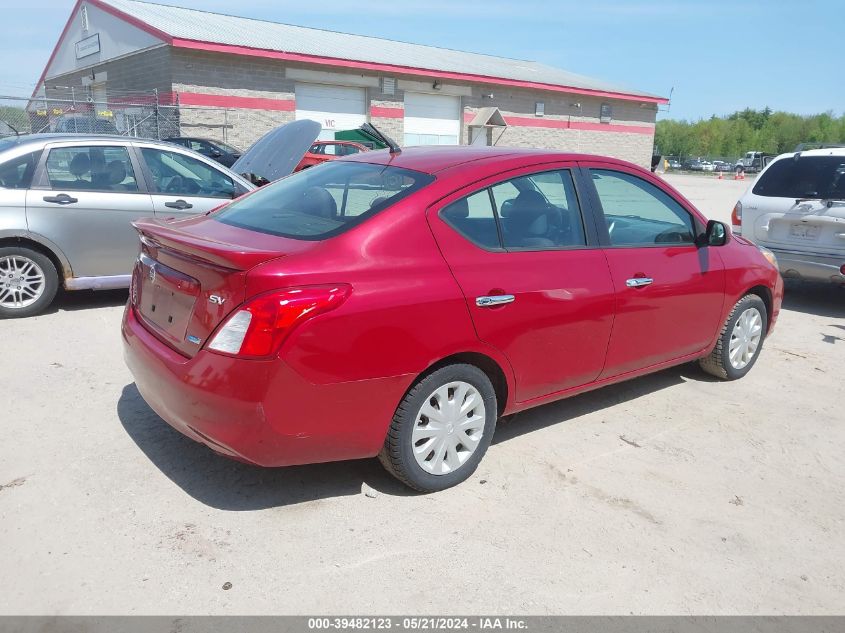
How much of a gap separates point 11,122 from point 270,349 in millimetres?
17861

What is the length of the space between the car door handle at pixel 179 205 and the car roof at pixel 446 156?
3.18 m

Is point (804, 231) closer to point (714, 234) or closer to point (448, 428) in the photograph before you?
point (714, 234)

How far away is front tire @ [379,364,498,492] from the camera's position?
10.7ft

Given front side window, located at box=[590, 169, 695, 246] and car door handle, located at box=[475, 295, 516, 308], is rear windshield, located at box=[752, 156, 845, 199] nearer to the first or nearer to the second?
front side window, located at box=[590, 169, 695, 246]

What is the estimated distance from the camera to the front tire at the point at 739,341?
5082 mm

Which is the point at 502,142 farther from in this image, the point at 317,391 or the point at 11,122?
the point at 317,391

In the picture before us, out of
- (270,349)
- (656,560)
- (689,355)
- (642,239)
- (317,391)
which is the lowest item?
(656,560)


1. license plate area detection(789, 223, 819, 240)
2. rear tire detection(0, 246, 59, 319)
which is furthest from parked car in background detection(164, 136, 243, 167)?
license plate area detection(789, 223, 819, 240)

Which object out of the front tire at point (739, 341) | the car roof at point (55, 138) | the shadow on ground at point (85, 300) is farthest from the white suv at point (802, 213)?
the shadow on ground at point (85, 300)

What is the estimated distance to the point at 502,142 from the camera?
30.1 meters

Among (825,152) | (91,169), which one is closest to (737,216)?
(825,152)
